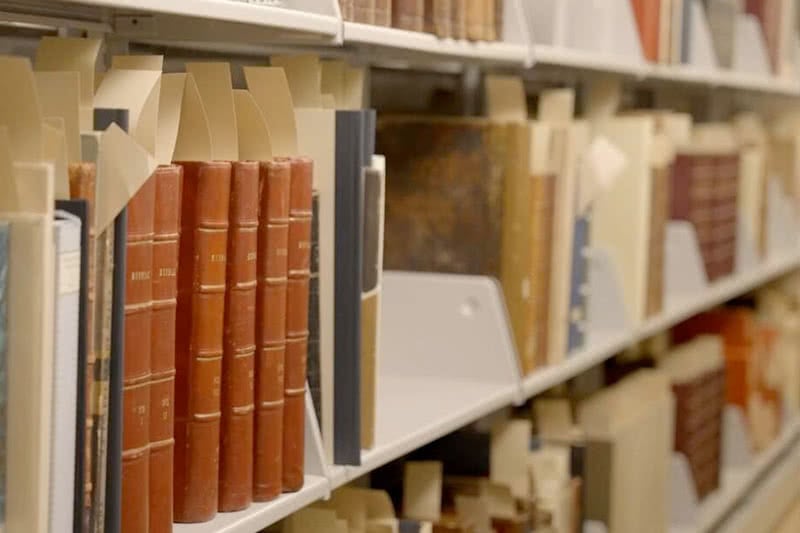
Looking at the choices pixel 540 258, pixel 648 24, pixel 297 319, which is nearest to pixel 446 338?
pixel 540 258

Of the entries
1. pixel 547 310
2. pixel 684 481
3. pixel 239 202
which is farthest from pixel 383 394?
pixel 684 481

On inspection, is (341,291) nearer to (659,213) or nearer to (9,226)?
(9,226)

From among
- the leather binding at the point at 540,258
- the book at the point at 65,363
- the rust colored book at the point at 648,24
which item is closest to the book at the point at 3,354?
the book at the point at 65,363

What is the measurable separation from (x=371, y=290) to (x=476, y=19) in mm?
466

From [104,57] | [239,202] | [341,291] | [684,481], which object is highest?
[104,57]

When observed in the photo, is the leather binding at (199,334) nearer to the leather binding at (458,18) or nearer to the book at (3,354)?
the book at (3,354)

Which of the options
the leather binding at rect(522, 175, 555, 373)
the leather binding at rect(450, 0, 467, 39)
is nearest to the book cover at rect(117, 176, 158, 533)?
the leather binding at rect(450, 0, 467, 39)

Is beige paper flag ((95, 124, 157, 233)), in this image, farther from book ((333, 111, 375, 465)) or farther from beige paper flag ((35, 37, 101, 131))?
book ((333, 111, 375, 465))

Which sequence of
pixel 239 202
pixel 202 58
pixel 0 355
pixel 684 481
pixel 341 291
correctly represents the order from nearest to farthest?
pixel 0 355, pixel 239 202, pixel 341 291, pixel 202 58, pixel 684 481

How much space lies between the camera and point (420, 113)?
8.49ft

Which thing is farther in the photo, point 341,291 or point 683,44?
point 683,44

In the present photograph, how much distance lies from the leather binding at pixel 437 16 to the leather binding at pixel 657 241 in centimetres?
104

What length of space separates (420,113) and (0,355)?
1.62 m

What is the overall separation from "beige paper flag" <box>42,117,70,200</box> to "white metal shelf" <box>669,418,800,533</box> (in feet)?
7.07
